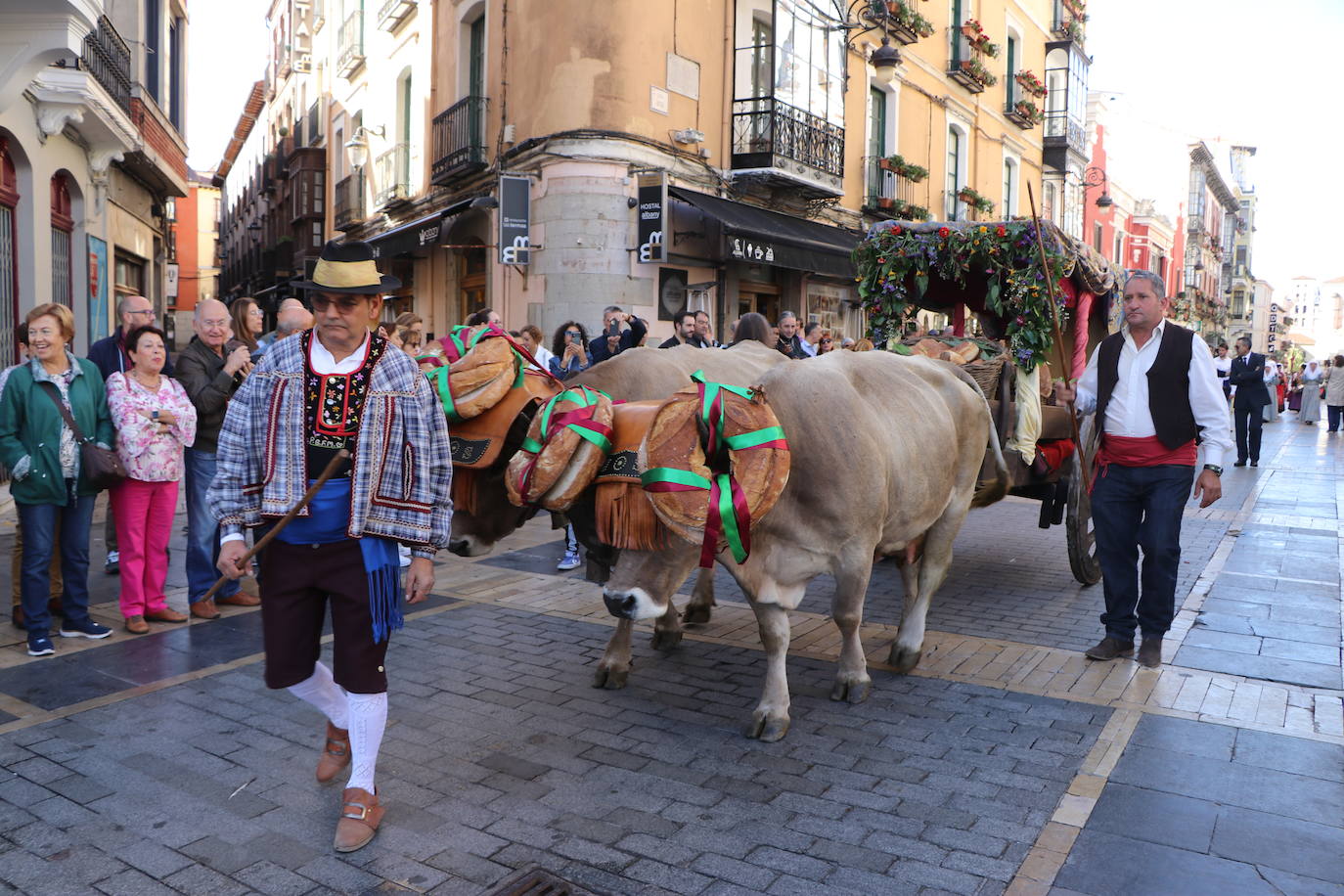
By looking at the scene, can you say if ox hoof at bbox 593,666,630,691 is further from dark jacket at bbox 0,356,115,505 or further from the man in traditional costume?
dark jacket at bbox 0,356,115,505

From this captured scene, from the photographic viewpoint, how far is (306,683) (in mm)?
3729

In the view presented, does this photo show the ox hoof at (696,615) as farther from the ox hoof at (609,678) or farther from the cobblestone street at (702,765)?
the ox hoof at (609,678)

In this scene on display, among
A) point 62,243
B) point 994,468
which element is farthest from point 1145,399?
point 62,243

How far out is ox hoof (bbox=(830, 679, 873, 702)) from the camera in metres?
4.91

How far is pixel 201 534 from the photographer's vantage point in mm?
6430

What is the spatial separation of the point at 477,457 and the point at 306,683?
1.18 meters

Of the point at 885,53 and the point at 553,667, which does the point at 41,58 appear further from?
the point at 885,53

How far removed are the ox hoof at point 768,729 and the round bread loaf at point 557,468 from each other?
4.33 ft

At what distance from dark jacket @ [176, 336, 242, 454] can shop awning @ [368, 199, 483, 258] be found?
1015 centimetres

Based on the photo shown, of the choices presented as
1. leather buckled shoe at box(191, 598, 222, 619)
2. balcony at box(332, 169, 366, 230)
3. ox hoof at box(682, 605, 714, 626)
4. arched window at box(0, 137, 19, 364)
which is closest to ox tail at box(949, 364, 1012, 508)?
ox hoof at box(682, 605, 714, 626)

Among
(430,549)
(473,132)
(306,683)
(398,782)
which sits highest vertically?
(473,132)

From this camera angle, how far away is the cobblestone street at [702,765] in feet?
10.8

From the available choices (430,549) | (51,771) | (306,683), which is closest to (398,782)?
(306,683)

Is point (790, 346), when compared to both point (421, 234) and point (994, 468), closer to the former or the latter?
point (994, 468)
